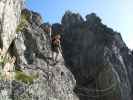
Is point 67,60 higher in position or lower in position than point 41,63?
higher

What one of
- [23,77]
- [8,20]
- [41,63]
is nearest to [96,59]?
[41,63]

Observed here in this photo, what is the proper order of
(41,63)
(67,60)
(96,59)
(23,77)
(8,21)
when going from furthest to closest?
1. (67,60)
2. (96,59)
3. (41,63)
4. (8,21)
5. (23,77)

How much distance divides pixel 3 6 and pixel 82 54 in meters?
35.2

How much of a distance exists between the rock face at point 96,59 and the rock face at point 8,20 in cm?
2753

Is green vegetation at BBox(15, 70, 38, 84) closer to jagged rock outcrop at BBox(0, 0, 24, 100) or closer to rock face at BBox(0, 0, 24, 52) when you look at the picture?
jagged rock outcrop at BBox(0, 0, 24, 100)

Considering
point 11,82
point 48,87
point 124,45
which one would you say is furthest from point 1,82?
point 124,45

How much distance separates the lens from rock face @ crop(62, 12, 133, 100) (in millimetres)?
71250

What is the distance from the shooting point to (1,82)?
37688 millimetres

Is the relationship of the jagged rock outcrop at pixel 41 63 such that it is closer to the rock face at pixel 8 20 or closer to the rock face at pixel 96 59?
the rock face at pixel 8 20

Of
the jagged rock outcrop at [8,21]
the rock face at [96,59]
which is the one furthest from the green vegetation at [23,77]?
the rock face at [96,59]

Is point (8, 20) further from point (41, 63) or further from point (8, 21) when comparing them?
point (41, 63)

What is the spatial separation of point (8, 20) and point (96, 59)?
32.4m

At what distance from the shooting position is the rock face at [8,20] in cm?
4459

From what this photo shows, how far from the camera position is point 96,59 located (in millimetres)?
75000
